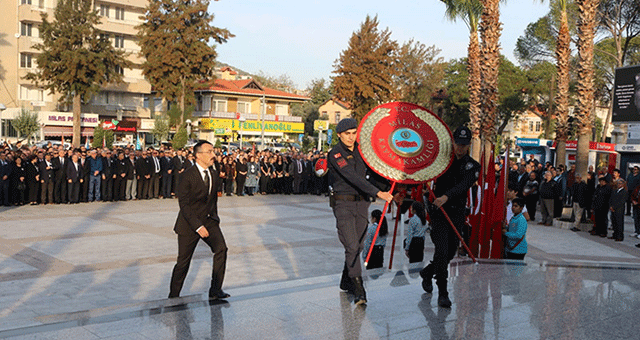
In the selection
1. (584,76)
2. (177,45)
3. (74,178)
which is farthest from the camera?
(177,45)

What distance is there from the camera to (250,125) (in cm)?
7156

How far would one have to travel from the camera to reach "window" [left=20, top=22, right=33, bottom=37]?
2186 inches

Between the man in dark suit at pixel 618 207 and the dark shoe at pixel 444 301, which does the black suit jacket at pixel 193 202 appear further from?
the man in dark suit at pixel 618 207

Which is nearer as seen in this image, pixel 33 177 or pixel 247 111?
pixel 33 177

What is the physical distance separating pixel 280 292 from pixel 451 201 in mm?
2109

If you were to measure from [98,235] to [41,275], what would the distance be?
154 inches

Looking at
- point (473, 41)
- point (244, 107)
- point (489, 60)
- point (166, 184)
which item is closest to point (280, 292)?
point (166, 184)

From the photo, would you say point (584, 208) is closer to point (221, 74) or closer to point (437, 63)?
point (437, 63)

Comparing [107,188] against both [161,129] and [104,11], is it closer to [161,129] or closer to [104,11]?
[161,129]

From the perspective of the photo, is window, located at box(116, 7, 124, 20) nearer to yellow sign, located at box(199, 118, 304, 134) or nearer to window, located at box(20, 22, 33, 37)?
window, located at box(20, 22, 33, 37)

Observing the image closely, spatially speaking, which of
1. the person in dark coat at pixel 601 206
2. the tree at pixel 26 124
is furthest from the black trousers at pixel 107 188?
the tree at pixel 26 124

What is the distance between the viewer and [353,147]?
262 inches

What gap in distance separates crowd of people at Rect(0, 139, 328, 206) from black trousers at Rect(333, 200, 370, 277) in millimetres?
10109

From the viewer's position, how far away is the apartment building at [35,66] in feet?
180
